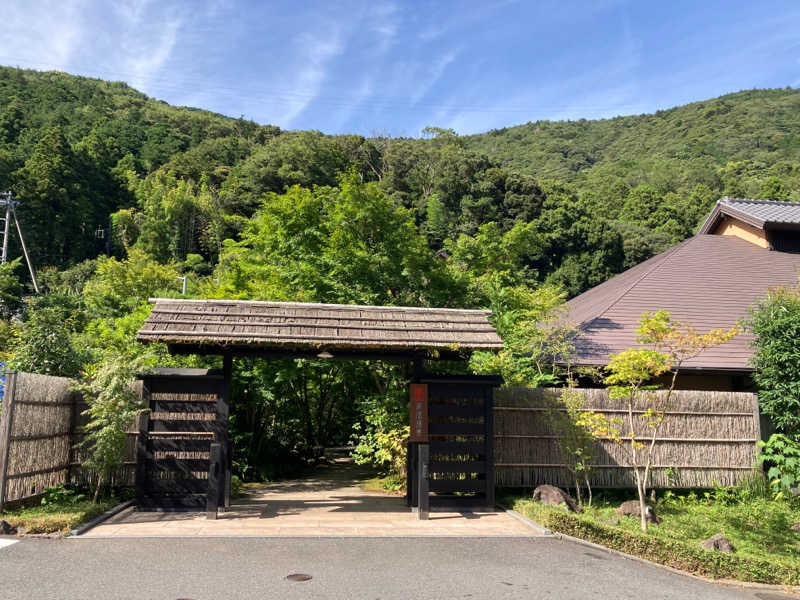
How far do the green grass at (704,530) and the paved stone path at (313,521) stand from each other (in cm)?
72

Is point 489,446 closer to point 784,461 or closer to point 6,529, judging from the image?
point 784,461

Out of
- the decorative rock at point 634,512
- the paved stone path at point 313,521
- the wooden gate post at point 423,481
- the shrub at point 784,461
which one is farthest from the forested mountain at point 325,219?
the shrub at point 784,461

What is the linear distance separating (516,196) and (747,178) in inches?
858

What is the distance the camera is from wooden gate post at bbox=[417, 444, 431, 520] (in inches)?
328

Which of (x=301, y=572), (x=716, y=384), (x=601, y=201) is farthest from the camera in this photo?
(x=601, y=201)

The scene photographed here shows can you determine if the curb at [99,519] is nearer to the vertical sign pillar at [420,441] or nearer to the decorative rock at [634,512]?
the vertical sign pillar at [420,441]

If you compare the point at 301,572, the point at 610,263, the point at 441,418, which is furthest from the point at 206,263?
the point at 301,572

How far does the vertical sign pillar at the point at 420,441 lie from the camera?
836 cm

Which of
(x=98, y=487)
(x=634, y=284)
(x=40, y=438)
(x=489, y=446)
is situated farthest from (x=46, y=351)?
(x=634, y=284)

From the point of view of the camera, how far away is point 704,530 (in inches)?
315

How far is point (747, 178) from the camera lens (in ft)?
163

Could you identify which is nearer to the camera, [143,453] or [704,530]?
[704,530]

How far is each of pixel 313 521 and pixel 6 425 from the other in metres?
3.86

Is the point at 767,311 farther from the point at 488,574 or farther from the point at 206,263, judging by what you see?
the point at 206,263
